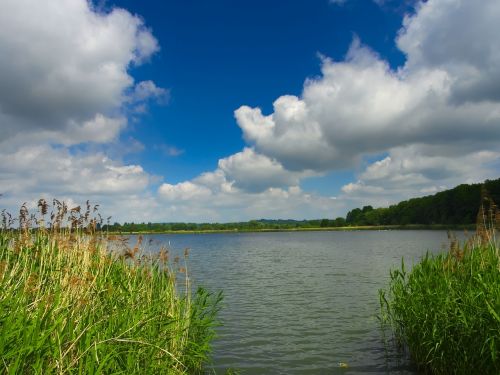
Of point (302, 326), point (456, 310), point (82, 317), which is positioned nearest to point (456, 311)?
point (456, 310)

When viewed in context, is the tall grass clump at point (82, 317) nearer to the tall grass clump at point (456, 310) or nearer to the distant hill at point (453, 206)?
the tall grass clump at point (456, 310)

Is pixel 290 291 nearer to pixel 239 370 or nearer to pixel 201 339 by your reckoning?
pixel 239 370

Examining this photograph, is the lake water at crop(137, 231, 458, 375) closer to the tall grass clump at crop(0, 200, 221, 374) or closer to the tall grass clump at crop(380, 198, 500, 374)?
the tall grass clump at crop(380, 198, 500, 374)

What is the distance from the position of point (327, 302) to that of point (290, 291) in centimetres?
471

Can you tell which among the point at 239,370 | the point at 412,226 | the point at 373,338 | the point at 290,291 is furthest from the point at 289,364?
the point at 412,226

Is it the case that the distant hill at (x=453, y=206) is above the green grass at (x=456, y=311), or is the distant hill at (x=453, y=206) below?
above

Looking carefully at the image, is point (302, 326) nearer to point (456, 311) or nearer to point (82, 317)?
point (456, 311)

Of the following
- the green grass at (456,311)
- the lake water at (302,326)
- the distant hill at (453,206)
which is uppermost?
the distant hill at (453,206)

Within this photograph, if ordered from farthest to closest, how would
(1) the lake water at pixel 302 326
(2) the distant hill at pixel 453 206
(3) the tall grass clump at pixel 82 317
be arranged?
(2) the distant hill at pixel 453 206
(1) the lake water at pixel 302 326
(3) the tall grass clump at pixel 82 317

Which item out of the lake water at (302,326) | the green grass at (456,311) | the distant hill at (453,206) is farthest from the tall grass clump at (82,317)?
→ the distant hill at (453,206)

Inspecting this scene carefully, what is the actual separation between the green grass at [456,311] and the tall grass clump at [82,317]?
602 centimetres

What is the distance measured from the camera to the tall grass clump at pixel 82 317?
5.27 meters

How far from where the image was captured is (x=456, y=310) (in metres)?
9.44

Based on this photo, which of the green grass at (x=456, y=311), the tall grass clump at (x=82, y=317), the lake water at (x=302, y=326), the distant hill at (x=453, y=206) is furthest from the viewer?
the distant hill at (x=453, y=206)
